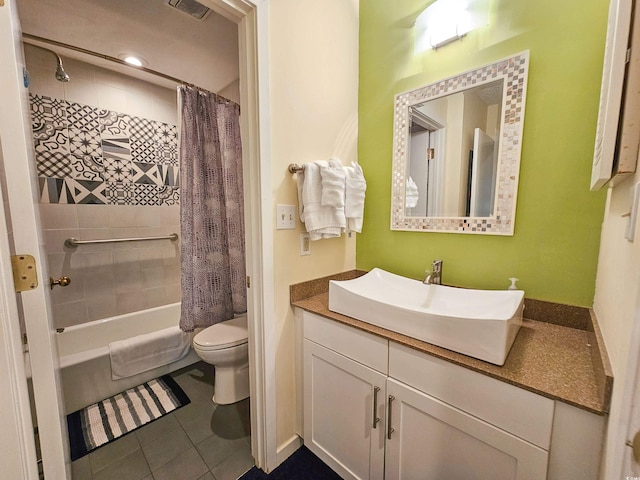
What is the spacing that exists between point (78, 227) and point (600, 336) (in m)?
2.95

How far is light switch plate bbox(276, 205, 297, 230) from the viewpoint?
118 centimetres

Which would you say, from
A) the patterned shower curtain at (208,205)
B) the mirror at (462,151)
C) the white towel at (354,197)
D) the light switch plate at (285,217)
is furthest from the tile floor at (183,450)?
the mirror at (462,151)

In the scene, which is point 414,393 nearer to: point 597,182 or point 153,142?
point 597,182

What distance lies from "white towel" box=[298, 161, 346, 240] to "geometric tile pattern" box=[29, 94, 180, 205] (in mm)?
1752

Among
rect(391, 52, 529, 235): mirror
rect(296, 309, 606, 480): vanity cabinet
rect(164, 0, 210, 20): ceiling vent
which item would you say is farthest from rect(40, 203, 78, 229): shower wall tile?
rect(391, 52, 529, 235): mirror

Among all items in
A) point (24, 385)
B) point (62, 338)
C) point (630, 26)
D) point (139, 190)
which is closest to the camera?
point (630, 26)

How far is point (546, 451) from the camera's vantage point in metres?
0.65

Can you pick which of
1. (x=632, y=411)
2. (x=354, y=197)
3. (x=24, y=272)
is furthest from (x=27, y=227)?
(x=632, y=411)

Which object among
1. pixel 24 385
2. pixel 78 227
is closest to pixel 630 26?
pixel 24 385

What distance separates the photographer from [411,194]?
139cm

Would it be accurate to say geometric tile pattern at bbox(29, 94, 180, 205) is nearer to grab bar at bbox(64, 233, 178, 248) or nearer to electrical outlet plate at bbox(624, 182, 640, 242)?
grab bar at bbox(64, 233, 178, 248)

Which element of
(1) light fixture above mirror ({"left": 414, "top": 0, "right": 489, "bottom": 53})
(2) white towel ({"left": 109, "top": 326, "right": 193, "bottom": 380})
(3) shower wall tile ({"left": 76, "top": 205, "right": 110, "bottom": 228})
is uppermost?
(1) light fixture above mirror ({"left": 414, "top": 0, "right": 489, "bottom": 53})

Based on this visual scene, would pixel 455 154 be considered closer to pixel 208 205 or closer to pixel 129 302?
pixel 208 205

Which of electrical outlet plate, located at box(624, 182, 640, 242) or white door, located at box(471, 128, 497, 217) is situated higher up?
white door, located at box(471, 128, 497, 217)
